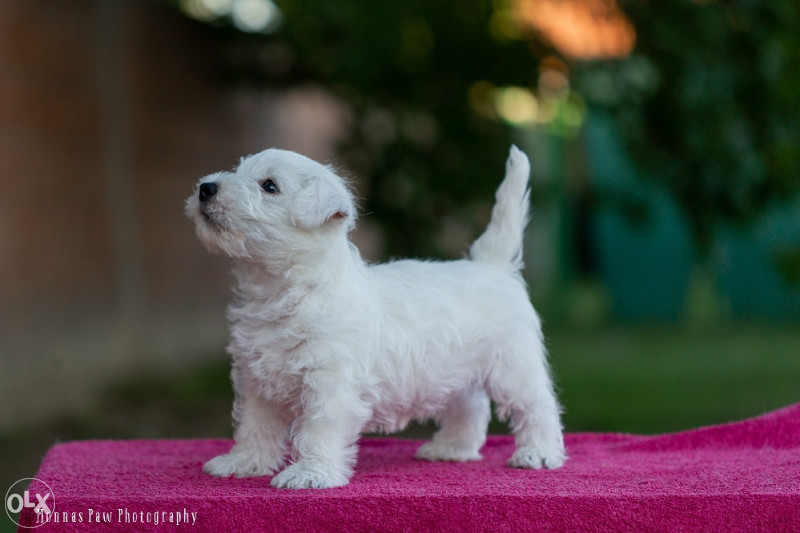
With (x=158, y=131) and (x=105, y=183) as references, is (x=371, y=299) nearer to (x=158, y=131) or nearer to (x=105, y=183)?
(x=105, y=183)

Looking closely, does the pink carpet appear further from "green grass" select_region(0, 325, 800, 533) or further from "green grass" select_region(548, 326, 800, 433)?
"green grass" select_region(548, 326, 800, 433)

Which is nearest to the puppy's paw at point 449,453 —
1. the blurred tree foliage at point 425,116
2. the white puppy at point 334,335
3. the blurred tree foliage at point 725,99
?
the white puppy at point 334,335

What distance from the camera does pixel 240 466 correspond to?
9.39 feet

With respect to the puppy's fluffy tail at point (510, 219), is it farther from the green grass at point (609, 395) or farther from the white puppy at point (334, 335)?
the green grass at point (609, 395)

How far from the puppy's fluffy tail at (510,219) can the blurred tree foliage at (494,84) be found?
2.52 m

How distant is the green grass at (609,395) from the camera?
256 inches

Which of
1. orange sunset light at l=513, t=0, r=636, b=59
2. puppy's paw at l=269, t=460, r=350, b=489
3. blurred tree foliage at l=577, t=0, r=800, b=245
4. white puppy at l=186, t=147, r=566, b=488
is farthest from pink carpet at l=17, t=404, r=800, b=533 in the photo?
orange sunset light at l=513, t=0, r=636, b=59

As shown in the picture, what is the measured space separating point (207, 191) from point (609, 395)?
603 centimetres

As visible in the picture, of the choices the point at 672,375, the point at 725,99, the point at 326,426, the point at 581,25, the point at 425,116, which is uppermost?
the point at 581,25

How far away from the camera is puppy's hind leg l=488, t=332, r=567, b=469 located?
296cm

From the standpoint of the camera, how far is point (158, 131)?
8227 mm

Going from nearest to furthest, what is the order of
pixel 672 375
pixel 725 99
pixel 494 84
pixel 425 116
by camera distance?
pixel 725 99 < pixel 494 84 < pixel 425 116 < pixel 672 375

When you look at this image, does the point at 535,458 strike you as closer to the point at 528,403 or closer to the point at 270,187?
the point at 528,403

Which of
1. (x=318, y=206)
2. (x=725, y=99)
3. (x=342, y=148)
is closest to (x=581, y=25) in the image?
(x=725, y=99)
